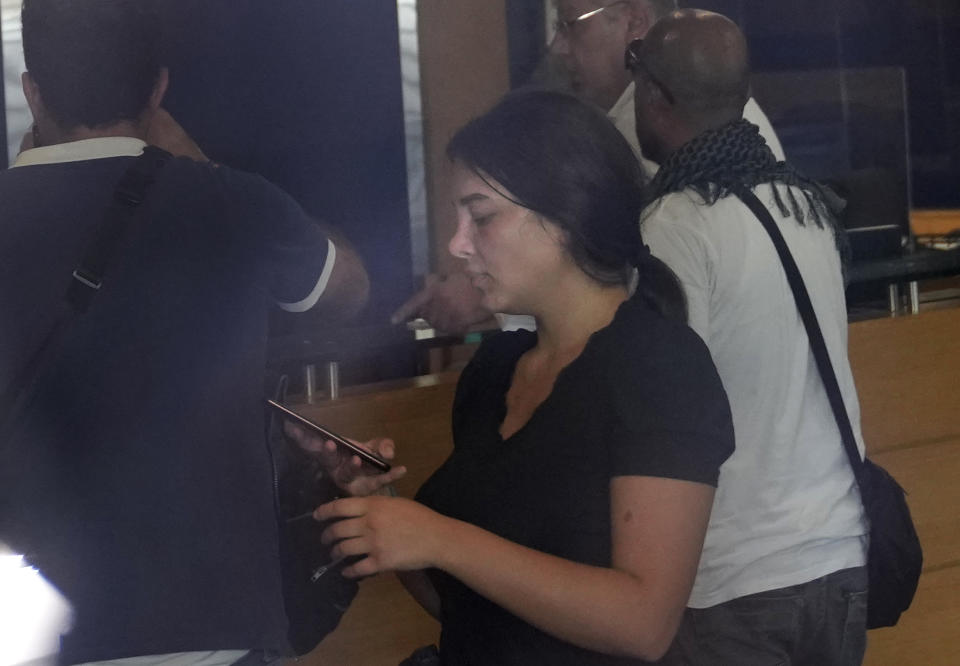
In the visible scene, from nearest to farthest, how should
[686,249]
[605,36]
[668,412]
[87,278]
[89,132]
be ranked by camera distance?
[668,412] < [87,278] < [89,132] < [686,249] < [605,36]

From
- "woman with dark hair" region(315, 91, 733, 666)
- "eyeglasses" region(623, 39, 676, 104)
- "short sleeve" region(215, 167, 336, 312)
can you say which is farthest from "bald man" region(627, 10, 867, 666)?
"short sleeve" region(215, 167, 336, 312)

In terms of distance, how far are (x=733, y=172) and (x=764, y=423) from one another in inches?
14.7

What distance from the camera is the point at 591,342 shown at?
136cm

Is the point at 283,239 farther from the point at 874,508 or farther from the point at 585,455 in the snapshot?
the point at 874,508

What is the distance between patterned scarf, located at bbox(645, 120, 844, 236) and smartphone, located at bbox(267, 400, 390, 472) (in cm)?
64

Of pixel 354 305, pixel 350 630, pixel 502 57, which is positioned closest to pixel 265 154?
pixel 502 57

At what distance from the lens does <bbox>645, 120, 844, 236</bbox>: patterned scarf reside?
71.6 inches

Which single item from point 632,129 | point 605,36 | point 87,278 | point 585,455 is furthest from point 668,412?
point 605,36

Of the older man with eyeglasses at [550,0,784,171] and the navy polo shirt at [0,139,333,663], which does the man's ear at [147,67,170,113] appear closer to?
the navy polo shirt at [0,139,333,663]

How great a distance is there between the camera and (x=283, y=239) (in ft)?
4.96

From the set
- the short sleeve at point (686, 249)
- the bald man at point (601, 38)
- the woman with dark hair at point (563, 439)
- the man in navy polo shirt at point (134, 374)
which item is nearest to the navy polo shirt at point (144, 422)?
the man in navy polo shirt at point (134, 374)

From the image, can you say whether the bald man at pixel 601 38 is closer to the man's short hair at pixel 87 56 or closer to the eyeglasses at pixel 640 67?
the eyeglasses at pixel 640 67

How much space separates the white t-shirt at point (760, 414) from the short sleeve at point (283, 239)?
0.53m

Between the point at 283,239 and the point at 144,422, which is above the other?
the point at 283,239
